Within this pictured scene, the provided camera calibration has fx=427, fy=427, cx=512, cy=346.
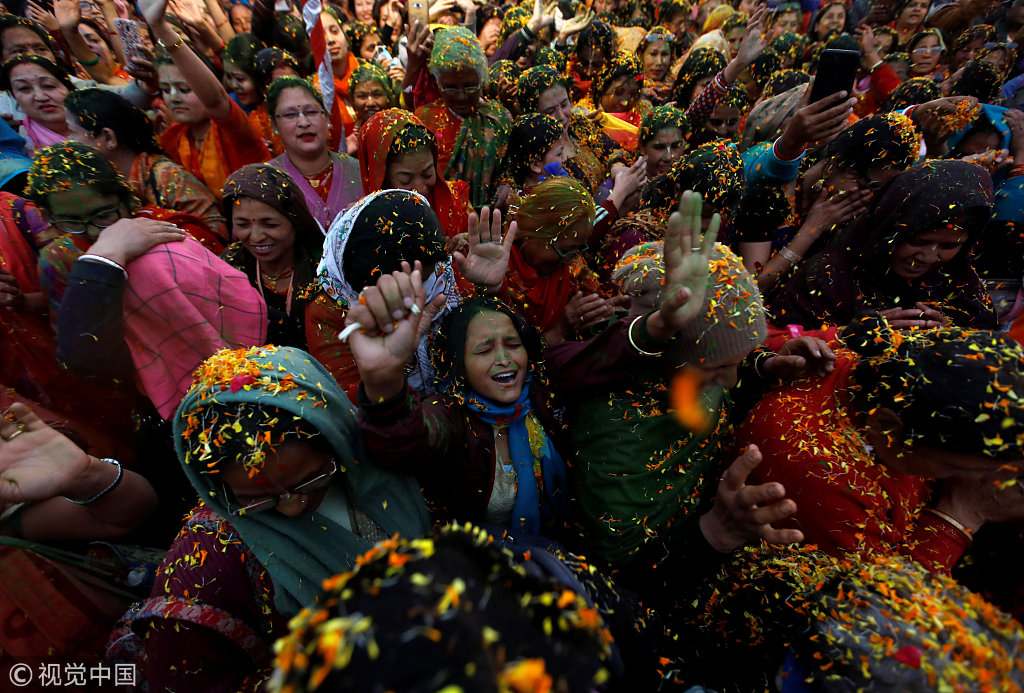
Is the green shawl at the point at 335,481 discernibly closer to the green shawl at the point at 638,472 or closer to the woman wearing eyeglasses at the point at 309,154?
the green shawl at the point at 638,472

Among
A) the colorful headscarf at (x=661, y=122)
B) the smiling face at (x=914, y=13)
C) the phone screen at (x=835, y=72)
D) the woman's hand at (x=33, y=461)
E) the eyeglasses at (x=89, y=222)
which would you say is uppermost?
the smiling face at (x=914, y=13)

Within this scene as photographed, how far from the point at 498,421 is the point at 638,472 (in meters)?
0.71

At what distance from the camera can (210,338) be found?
2328 mm

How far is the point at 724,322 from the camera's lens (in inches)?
73.9

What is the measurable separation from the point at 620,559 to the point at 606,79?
6.90 meters

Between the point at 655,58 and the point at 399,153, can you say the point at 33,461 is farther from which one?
the point at 655,58

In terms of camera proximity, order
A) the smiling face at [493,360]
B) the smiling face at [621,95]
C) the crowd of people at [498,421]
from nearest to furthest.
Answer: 1. the crowd of people at [498,421]
2. the smiling face at [493,360]
3. the smiling face at [621,95]

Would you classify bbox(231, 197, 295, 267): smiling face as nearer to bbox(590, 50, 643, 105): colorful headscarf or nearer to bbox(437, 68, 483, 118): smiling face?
bbox(437, 68, 483, 118): smiling face

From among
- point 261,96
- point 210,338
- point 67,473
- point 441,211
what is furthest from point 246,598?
point 261,96

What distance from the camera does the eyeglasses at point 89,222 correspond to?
8.01 feet

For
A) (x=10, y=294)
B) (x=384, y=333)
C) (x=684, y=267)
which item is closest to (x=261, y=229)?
(x=10, y=294)

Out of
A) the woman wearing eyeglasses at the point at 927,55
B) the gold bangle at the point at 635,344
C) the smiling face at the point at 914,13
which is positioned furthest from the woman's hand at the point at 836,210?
the smiling face at the point at 914,13

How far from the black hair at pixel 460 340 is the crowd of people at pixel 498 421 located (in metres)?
0.02

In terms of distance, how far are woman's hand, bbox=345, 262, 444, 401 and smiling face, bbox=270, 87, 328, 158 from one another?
9.15 feet
